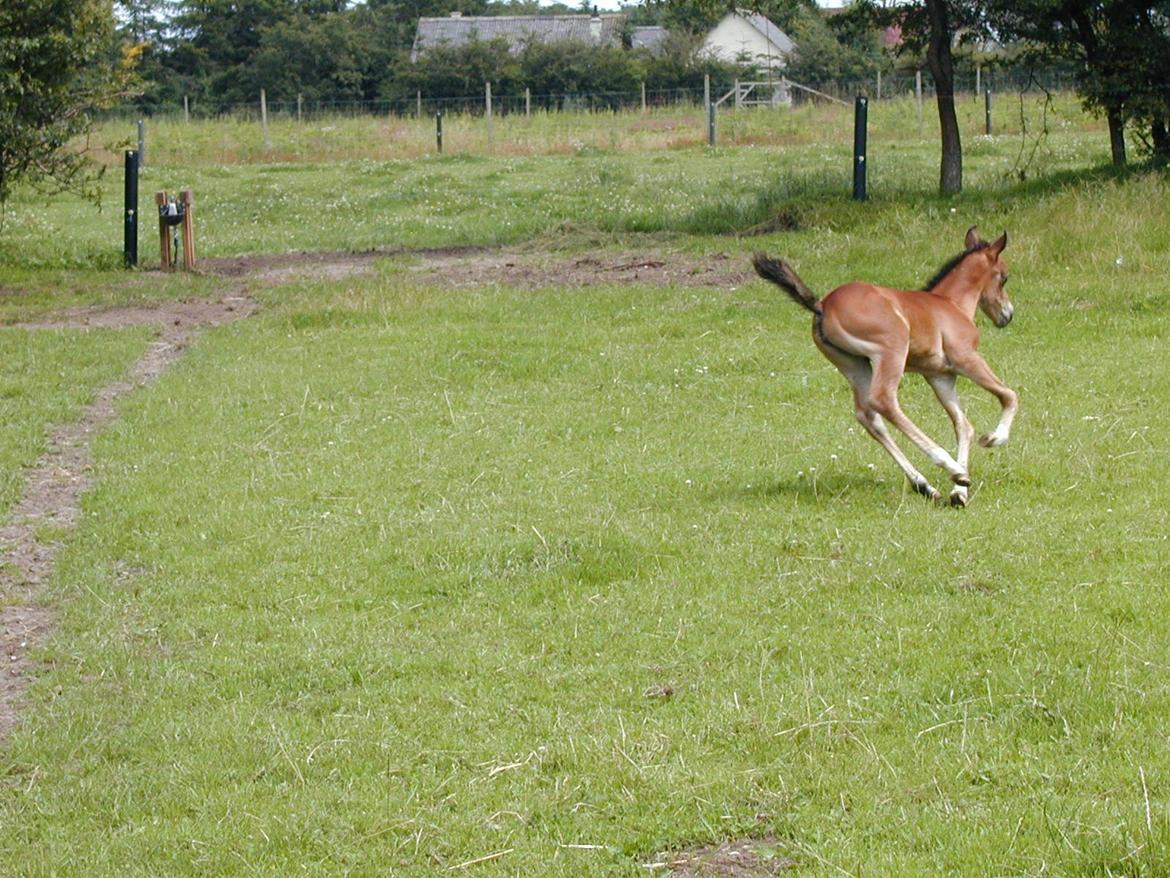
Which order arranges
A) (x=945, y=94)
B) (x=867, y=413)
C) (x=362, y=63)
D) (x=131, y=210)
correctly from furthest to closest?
(x=362, y=63) → (x=131, y=210) → (x=945, y=94) → (x=867, y=413)

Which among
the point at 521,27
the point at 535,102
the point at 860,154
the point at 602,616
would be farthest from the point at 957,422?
the point at 521,27

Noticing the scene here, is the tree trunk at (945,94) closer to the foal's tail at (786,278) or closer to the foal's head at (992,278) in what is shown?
the foal's head at (992,278)

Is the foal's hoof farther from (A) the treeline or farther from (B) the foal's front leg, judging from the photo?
(A) the treeline

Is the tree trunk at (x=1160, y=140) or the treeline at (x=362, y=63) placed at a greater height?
the treeline at (x=362, y=63)

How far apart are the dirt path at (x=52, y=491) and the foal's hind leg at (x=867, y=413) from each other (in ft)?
16.0

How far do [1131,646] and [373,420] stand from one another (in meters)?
7.51

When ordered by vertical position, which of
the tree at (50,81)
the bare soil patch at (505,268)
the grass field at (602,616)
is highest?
the tree at (50,81)

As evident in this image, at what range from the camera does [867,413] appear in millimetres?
9625

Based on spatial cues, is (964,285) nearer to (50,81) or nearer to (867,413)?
(867,413)

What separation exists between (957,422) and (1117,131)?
47.7ft

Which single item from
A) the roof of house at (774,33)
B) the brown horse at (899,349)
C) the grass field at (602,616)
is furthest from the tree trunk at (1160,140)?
the roof of house at (774,33)

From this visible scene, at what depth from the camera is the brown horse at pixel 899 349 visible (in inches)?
368

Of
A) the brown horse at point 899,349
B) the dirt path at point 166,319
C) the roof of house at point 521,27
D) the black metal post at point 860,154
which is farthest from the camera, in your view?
the roof of house at point 521,27

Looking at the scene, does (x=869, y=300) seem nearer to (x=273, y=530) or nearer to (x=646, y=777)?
(x=273, y=530)
